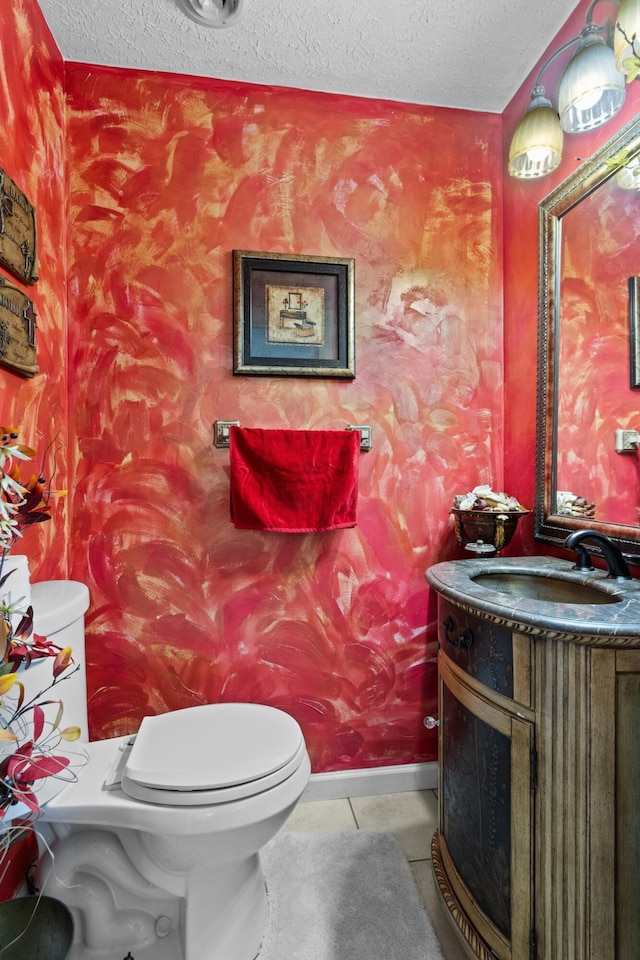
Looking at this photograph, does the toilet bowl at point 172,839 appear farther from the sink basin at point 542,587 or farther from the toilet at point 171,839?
the sink basin at point 542,587

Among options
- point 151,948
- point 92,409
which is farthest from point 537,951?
point 92,409

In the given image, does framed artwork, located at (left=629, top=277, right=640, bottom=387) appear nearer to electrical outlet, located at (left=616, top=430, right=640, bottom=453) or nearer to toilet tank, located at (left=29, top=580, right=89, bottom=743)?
electrical outlet, located at (left=616, top=430, right=640, bottom=453)

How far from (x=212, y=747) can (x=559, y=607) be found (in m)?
0.84

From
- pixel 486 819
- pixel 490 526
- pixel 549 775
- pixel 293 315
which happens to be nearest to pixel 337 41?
pixel 293 315

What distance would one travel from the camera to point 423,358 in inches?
68.3

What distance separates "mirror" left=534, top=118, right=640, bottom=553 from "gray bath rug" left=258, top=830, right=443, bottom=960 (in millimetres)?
1075

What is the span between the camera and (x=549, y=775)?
34.8 inches

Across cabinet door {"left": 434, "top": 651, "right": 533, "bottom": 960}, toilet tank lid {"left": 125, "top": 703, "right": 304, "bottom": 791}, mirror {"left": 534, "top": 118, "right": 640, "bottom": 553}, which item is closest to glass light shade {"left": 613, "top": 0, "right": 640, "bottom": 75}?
mirror {"left": 534, "top": 118, "right": 640, "bottom": 553}

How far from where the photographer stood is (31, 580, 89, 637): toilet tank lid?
1060 mm

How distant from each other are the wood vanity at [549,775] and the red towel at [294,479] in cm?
57

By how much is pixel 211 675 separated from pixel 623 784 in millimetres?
1204

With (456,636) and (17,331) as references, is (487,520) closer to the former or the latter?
(456,636)

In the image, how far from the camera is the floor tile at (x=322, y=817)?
1.54m

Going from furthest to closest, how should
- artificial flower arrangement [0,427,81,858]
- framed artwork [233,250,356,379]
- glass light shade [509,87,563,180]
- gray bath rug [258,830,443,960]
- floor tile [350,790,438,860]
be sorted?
framed artwork [233,250,356,379] < floor tile [350,790,438,860] < glass light shade [509,87,563,180] < gray bath rug [258,830,443,960] < artificial flower arrangement [0,427,81,858]
